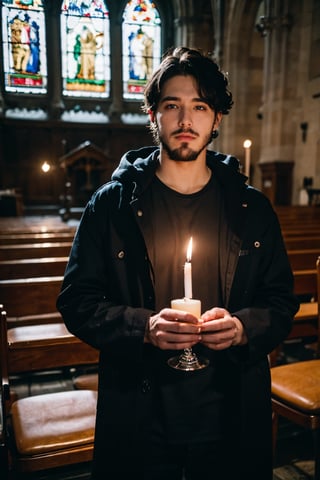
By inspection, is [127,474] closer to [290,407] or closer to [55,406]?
[55,406]

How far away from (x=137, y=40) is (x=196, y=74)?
17.2m

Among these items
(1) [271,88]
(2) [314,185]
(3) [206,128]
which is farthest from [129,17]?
(3) [206,128]

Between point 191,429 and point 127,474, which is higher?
point 191,429

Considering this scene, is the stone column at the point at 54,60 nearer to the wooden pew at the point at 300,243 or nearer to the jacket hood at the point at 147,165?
the wooden pew at the point at 300,243

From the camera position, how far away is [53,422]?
1795mm

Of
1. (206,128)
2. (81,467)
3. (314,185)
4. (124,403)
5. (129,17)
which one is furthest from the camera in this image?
(129,17)

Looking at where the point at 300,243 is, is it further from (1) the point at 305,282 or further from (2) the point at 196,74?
(2) the point at 196,74

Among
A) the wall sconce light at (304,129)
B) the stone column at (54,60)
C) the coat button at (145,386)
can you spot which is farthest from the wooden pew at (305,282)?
the stone column at (54,60)

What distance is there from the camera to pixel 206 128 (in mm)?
1397

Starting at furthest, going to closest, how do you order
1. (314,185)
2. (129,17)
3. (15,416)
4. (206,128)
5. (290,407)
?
(129,17), (314,185), (290,407), (15,416), (206,128)

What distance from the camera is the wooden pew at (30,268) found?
320cm

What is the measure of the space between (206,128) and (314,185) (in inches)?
394

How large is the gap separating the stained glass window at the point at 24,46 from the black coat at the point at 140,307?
53.2 ft

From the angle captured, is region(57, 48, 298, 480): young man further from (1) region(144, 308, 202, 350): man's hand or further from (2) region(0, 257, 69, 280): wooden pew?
(2) region(0, 257, 69, 280): wooden pew
